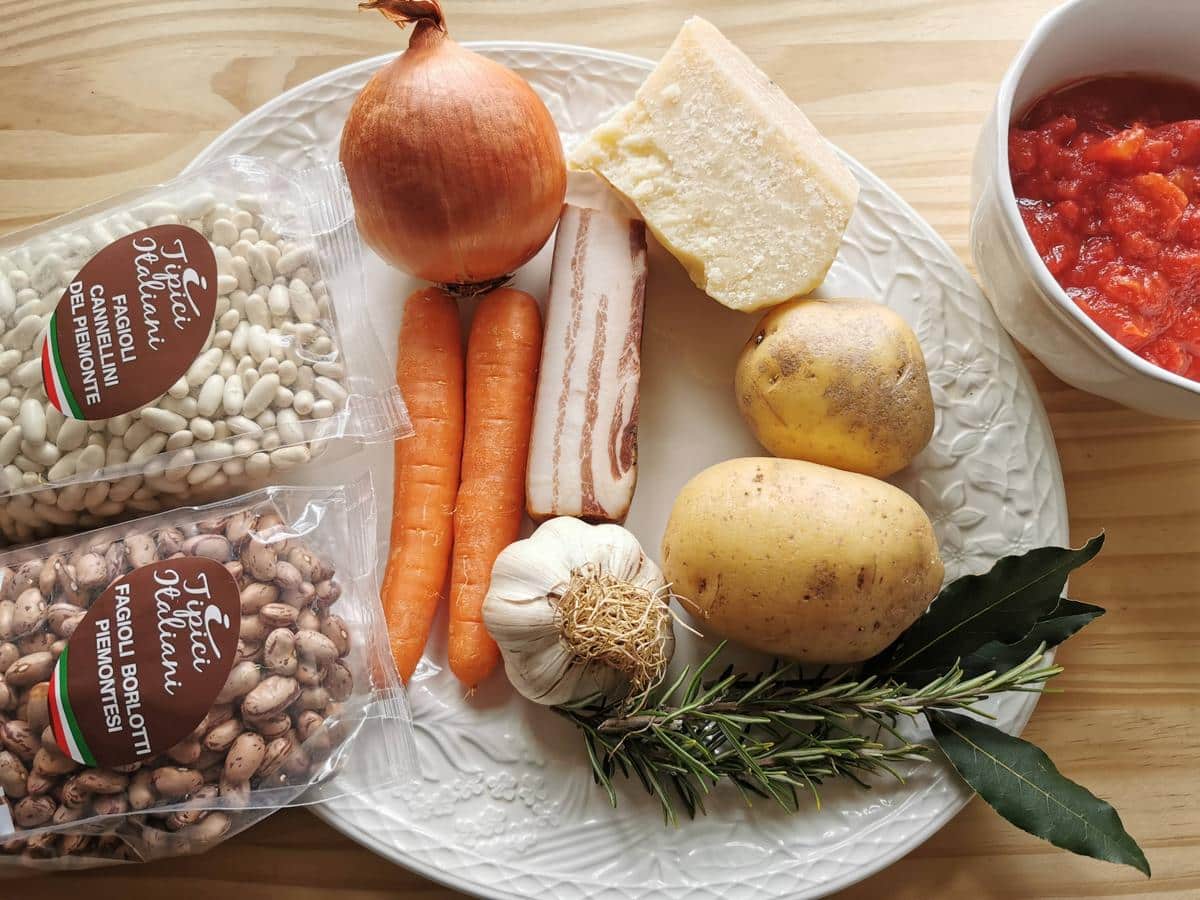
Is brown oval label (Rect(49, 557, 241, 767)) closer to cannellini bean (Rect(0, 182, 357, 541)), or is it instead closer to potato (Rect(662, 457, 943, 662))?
cannellini bean (Rect(0, 182, 357, 541))

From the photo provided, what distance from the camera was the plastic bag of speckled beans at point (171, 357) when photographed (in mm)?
1117

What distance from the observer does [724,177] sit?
123 centimetres

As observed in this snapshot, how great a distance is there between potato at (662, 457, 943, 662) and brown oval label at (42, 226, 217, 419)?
0.64 meters

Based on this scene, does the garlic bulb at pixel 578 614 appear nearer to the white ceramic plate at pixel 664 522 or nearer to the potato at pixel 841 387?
the white ceramic plate at pixel 664 522

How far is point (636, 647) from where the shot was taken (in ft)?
3.57

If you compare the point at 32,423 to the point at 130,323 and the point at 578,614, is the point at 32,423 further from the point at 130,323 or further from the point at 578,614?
the point at 578,614

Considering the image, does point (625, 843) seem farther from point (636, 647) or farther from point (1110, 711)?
point (1110, 711)

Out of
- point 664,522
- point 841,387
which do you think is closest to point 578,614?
point 664,522

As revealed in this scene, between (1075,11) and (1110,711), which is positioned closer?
(1075,11)

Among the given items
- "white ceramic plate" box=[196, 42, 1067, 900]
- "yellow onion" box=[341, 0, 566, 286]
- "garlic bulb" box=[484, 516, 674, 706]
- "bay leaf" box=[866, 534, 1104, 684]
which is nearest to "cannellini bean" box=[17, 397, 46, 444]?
"white ceramic plate" box=[196, 42, 1067, 900]

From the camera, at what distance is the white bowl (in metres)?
1.10

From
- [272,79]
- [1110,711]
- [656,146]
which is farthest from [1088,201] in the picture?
[272,79]

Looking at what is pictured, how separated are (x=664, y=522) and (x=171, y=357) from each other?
653 millimetres

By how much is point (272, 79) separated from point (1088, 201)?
1.13 m
